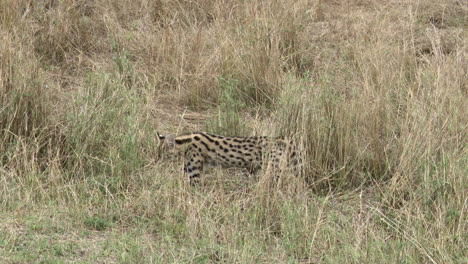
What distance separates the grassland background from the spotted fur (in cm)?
14

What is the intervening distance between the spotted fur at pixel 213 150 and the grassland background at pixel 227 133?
136 mm

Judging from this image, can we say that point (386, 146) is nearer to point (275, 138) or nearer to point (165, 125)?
point (275, 138)

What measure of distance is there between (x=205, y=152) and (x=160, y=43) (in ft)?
7.87

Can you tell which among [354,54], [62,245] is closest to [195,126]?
[354,54]

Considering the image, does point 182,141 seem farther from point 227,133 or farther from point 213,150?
point 227,133

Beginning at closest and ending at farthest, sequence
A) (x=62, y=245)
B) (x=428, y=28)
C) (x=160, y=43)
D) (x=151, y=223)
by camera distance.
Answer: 1. (x=62, y=245)
2. (x=151, y=223)
3. (x=160, y=43)
4. (x=428, y=28)

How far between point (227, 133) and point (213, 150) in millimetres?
691

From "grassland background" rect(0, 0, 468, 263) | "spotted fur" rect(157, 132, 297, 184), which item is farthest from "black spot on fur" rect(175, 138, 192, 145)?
"grassland background" rect(0, 0, 468, 263)

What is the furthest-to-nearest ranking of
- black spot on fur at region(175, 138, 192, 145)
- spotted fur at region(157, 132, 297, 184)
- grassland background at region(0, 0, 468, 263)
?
1. black spot on fur at region(175, 138, 192, 145)
2. spotted fur at region(157, 132, 297, 184)
3. grassland background at region(0, 0, 468, 263)

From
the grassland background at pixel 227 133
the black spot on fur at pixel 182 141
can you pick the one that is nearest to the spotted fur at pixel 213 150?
the black spot on fur at pixel 182 141

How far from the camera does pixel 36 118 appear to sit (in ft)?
22.8

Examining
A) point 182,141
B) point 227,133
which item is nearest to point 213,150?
point 182,141

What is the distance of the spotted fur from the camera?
23.0 ft

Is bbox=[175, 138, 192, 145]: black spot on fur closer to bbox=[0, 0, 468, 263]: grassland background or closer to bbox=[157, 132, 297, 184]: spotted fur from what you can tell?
bbox=[157, 132, 297, 184]: spotted fur
